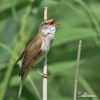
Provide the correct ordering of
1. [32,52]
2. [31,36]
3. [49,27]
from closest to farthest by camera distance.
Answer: [49,27] < [32,52] < [31,36]

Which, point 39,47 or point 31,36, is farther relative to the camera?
point 31,36

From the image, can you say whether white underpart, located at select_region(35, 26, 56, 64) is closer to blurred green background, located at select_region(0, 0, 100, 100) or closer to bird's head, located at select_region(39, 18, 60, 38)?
bird's head, located at select_region(39, 18, 60, 38)

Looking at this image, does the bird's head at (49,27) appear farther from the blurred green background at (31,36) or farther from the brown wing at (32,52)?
the blurred green background at (31,36)

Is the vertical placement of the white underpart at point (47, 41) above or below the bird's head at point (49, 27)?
below

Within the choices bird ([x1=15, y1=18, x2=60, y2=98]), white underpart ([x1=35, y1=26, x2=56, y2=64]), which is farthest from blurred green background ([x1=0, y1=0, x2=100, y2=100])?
white underpart ([x1=35, y1=26, x2=56, y2=64])

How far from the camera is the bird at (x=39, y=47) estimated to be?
390 centimetres

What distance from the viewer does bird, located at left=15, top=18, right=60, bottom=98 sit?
3.90 meters

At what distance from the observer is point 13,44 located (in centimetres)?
439

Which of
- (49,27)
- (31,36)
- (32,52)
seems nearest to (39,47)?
(32,52)

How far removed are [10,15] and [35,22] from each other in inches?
16.0

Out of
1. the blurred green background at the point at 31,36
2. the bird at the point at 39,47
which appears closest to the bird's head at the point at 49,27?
the bird at the point at 39,47

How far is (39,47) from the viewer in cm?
399

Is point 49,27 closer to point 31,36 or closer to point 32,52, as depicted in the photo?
point 32,52

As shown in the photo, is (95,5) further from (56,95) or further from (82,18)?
(56,95)
